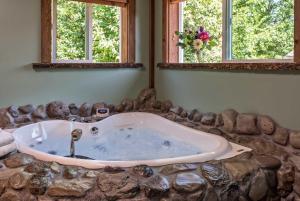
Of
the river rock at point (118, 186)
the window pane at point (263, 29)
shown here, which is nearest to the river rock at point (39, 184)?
the river rock at point (118, 186)

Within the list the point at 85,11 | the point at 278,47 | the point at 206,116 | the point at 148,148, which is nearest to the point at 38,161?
the point at 148,148

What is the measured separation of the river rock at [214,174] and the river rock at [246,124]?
72 cm

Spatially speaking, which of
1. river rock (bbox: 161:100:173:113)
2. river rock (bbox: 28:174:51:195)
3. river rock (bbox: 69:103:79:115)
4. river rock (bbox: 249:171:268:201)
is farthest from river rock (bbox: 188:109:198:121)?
river rock (bbox: 28:174:51:195)

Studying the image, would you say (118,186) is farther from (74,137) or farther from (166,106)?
(166,106)

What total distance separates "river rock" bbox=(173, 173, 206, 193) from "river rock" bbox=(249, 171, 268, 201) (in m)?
0.37

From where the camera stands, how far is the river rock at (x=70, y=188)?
1594 millimetres

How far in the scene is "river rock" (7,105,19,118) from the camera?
3.02m

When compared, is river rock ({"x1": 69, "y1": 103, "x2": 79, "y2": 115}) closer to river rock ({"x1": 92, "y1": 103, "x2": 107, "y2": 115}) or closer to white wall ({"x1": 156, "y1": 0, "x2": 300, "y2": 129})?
river rock ({"x1": 92, "y1": 103, "x2": 107, "y2": 115})

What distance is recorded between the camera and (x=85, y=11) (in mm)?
3518

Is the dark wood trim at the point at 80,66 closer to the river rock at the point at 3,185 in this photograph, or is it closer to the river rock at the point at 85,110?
the river rock at the point at 85,110

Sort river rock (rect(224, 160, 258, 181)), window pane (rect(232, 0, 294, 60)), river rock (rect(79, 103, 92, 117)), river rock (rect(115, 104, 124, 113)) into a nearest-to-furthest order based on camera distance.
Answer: river rock (rect(224, 160, 258, 181)) → window pane (rect(232, 0, 294, 60)) → river rock (rect(79, 103, 92, 117)) → river rock (rect(115, 104, 124, 113))

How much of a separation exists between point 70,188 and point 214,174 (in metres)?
0.78

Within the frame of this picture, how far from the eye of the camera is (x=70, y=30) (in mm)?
3453

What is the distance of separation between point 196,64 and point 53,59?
146 centimetres
